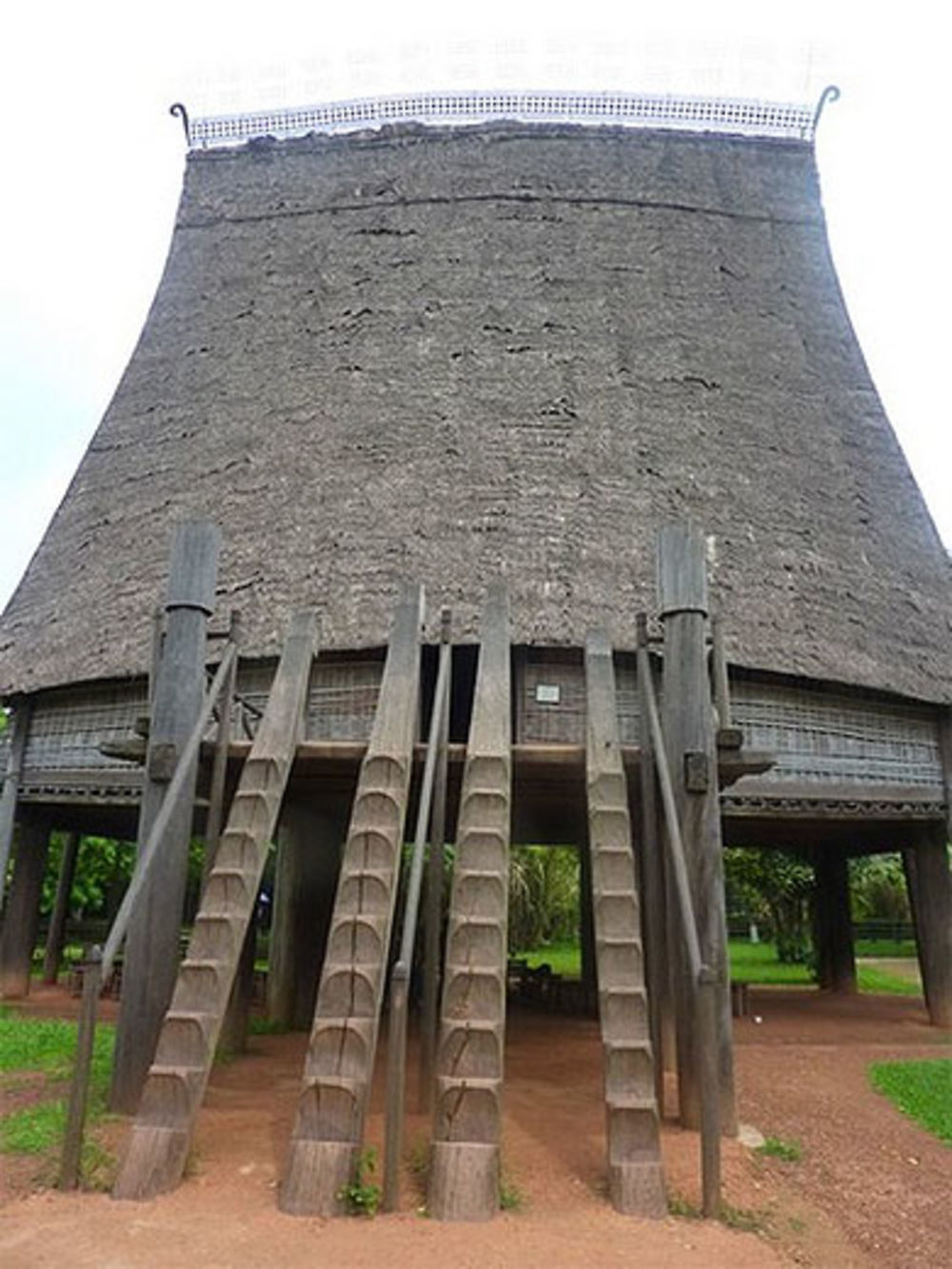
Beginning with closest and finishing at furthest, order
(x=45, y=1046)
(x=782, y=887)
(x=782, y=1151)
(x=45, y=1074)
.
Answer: (x=782, y=1151), (x=45, y=1074), (x=45, y=1046), (x=782, y=887)

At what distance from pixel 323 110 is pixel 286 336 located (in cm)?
535

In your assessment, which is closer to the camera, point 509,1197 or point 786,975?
point 509,1197

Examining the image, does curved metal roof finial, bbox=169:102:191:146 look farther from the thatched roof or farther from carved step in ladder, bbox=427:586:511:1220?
carved step in ladder, bbox=427:586:511:1220

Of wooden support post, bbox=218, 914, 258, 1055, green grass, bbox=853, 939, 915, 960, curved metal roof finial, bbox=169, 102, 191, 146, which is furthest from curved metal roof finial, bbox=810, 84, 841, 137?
green grass, bbox=853, 939, 915, 960

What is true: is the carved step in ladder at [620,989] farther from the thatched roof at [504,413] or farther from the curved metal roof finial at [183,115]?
the curved metal roof finial at [183,115]

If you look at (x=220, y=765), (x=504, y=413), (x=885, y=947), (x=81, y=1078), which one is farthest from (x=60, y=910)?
(x=885, y=947)

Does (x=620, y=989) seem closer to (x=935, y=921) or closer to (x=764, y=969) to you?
(x=935, y=921)

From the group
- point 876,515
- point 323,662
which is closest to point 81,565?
point 323,662

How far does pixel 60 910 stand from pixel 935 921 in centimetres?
1181

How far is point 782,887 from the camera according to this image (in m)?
21.7

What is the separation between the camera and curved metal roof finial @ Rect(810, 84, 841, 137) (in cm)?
1491

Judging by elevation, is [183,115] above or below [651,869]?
above

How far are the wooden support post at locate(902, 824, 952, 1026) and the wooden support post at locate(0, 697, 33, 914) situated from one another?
9.89 m

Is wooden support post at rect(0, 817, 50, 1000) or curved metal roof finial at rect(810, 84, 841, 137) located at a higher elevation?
curved metal roof finial at rect(810, 84, 841, 137)
